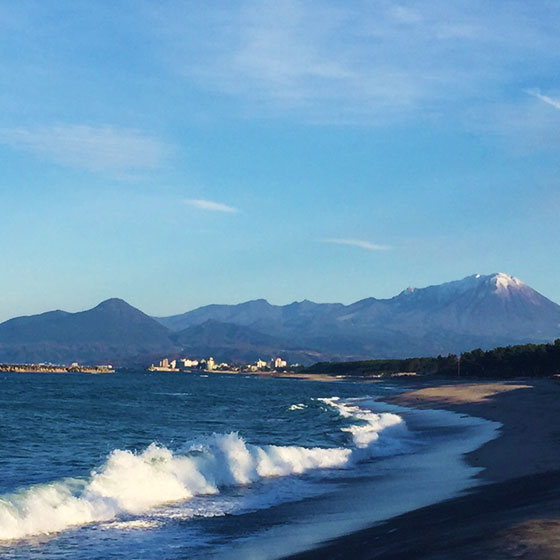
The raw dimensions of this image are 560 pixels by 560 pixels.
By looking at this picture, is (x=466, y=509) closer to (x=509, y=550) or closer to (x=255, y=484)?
(x=509, y=550)

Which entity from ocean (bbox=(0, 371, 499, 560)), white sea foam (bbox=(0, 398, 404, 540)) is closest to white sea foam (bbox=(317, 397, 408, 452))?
ocean (bbox=(0, 371, 499, 560))

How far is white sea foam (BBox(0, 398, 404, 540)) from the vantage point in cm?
1759

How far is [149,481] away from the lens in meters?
21.6

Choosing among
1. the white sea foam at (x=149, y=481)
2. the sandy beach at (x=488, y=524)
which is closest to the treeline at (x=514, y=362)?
the white sea foam at (x=149, y=481)

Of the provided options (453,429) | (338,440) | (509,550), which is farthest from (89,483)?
(453,429)

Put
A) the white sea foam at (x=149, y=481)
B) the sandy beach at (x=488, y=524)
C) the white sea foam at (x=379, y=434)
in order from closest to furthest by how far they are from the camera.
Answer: the sandy beach at (x=488, y=524), the white sea foam at (x=149, y=481), the white sea foam at (x=379, y=434)

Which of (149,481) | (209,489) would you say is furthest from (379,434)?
(149,481)

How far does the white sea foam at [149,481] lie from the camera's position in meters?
17.6

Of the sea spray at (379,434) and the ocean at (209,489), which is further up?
the ocean at (209,489)

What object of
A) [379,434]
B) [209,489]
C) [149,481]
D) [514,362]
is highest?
[149,481]

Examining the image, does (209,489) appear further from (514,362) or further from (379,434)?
(514,362)

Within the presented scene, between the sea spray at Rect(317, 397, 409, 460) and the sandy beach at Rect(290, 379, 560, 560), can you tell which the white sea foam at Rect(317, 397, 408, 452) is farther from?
the sandy beach at Rect(290, 379, 560, 560)

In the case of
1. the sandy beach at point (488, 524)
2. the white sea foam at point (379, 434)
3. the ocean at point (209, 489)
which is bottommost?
the white sea foam at point (379, 434)

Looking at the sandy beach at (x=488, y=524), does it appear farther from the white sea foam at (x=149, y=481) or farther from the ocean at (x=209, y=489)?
the white sea foam at (x=149, y=481)
